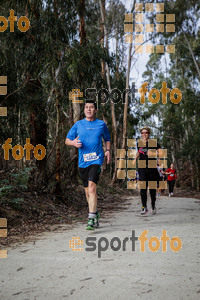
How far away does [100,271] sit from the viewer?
10.1 ft

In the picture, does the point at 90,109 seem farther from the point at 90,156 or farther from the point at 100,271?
the point at 100,271

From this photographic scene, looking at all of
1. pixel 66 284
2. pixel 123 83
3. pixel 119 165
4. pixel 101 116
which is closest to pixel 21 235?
pixel 66 284

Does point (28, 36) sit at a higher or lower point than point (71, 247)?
higher

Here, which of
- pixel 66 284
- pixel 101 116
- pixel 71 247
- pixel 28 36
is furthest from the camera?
pixel 101 116

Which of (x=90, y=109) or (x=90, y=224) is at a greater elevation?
(x=90, y=109)

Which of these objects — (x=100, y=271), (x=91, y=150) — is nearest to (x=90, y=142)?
(x=91, y=150)

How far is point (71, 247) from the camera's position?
A: 4.06 meters

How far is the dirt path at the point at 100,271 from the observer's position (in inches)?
101

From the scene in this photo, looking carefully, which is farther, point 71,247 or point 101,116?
point 101,116

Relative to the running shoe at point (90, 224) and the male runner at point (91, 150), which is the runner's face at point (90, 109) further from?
the running shoe at point (90, 224)

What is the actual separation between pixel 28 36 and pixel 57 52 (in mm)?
694

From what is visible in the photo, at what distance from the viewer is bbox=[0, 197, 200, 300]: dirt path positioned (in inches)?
101

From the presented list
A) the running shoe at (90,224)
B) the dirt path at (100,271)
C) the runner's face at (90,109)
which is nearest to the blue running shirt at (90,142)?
the runner's face at (90,109)

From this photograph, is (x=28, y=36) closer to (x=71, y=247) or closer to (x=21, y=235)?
(x=21, y=235)
